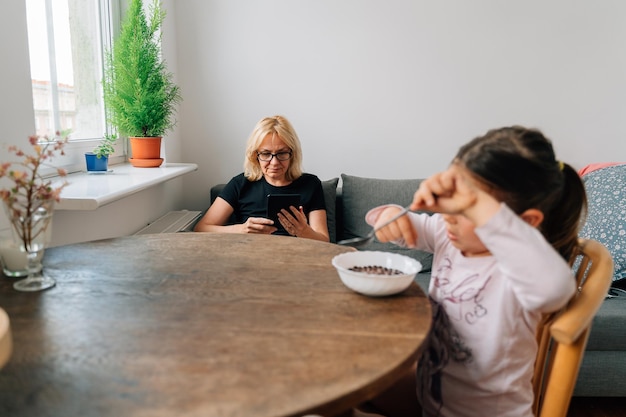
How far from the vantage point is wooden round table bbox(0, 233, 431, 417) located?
579mm

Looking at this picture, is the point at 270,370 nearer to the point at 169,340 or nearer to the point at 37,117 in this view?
the point at 169,340

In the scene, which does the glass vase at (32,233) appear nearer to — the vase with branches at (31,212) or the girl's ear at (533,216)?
the vase with branches at (31,212)

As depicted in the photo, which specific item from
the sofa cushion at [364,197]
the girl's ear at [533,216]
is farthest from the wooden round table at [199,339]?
the sofa cushion at [364,197]

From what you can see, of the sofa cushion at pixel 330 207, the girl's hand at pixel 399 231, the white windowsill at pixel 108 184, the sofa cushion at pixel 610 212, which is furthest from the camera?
the sofa cushion at pixel 330 207

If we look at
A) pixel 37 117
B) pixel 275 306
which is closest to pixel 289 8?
pixel 37 117

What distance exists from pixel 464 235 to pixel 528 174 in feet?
0.55

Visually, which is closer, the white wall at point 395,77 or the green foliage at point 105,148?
the green foliage at point 105,148

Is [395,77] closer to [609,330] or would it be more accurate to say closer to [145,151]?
[145,151]

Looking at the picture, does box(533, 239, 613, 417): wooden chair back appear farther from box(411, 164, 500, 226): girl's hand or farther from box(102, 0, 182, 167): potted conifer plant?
box(102, 0, 182, 167): potted conifer plant

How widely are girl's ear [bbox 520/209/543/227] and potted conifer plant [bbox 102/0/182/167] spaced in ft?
5.59

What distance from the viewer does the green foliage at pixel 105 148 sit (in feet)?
6.25

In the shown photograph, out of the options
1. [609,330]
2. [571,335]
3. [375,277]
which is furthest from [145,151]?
[609,330]

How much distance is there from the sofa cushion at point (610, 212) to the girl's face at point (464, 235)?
4.39 feet

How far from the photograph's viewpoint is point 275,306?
2.84 feet
